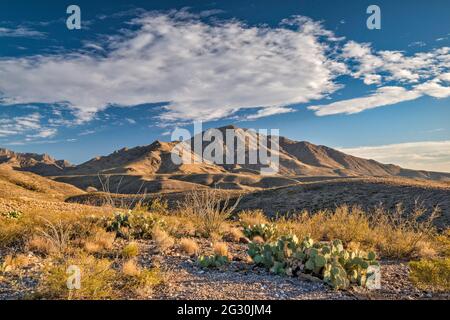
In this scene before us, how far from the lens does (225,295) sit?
18.6 feet

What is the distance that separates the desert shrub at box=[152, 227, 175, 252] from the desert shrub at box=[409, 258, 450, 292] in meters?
4.78

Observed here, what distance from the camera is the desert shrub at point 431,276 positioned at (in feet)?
21.9

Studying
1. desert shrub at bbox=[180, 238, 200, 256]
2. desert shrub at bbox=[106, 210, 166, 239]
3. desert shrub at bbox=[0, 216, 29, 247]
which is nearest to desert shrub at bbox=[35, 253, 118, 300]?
desert shrub at bbox=[180, 238, 200, 256]

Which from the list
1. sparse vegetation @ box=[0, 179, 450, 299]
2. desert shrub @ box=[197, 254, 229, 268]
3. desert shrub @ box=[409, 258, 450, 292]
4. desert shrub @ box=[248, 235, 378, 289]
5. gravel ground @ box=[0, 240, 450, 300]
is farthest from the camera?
desert shrub @ box=[197, 254, 229, 268]

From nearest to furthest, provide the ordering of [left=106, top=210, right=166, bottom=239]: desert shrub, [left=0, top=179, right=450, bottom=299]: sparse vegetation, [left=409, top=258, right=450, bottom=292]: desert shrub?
[left=0, top=179, right=450, bottom=299]: sparse vegetation < [left=409, top=258, right=450, bottom=292]: desert shrub < [left=106, top=210, right=166, bottom=239]: desert shrub

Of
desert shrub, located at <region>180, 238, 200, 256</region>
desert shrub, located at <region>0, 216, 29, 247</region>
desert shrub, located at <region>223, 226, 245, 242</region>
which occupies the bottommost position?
desert shrub, located at <region>223, 226, 245, 242</region>

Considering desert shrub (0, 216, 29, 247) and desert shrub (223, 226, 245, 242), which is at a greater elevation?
desert shrub (0, 216, 29, 247)

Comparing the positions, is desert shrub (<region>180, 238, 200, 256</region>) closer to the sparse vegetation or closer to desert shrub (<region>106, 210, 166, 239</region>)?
the sparse vegetation

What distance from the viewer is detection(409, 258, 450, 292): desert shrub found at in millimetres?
6672

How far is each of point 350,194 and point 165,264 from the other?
90.2 feet

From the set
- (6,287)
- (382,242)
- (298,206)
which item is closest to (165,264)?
(6,287)

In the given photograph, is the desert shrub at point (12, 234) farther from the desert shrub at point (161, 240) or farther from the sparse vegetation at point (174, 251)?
the desert shrub at point (161, 240)

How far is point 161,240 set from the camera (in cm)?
910
